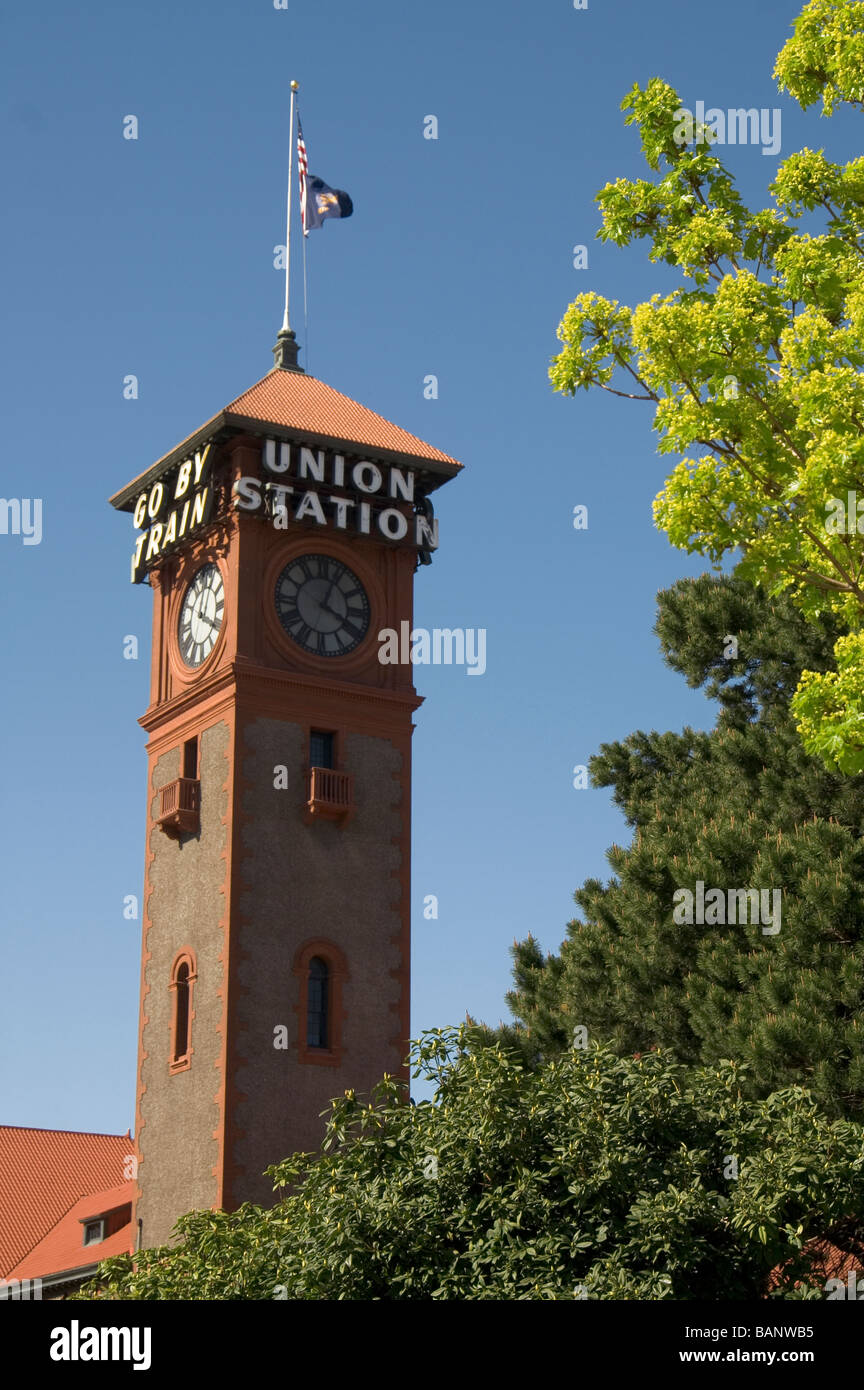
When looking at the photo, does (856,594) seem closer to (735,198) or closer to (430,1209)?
(735,198)

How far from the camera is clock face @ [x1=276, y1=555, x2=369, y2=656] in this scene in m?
49.2

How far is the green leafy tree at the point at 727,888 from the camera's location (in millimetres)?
29141

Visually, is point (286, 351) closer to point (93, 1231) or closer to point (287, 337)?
point (287, 337)

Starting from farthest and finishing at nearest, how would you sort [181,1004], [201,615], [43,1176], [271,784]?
[43,1176] < [201,615] < [181,1004] < [271,784]

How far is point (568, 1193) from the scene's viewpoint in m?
21.3

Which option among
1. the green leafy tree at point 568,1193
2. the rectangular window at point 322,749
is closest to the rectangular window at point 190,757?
the rectangular window at point 322,749

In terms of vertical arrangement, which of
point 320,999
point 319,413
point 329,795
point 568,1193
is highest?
point 319,413

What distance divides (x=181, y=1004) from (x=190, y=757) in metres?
6.45

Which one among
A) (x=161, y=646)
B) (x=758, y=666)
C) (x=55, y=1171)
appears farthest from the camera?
(x=55, y=1171)

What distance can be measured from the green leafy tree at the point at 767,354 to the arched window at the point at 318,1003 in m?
26.6

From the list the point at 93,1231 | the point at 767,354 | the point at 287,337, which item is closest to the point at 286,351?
the point at 287,337

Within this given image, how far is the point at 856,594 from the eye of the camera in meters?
20.1

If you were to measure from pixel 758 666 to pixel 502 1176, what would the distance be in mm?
15781

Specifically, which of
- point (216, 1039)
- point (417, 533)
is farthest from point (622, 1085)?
point (417, 533)
